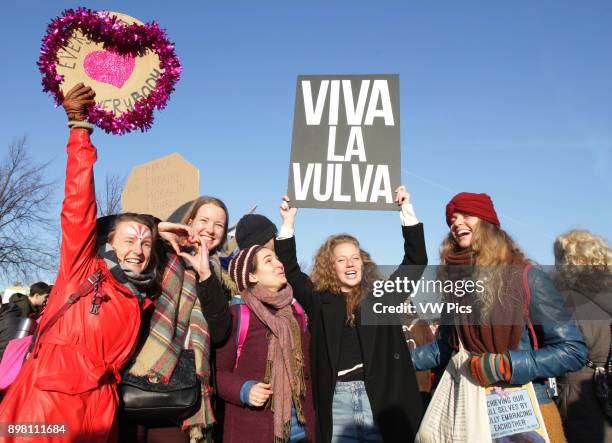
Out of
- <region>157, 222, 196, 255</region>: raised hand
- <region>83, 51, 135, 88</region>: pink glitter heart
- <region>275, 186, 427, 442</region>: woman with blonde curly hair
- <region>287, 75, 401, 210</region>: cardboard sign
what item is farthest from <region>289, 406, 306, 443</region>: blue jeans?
<region>83, 51, 135, 88</region>: pink glitter heart

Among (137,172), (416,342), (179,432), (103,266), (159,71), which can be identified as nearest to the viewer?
(103,266)

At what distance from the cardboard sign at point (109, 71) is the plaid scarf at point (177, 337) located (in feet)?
3.85

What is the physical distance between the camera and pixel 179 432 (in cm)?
346

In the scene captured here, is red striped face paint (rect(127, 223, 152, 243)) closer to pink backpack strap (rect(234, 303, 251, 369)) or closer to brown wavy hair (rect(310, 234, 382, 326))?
pink backpack strap (rect(234, 303, 251, 369))

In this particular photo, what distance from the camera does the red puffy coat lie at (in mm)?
2768

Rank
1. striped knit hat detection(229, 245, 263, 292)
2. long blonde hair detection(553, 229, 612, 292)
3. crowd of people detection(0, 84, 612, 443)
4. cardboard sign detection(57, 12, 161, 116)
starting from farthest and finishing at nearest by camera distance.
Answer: long blonde hair detection(553, 229, 612, 292)
striped knit hat detection(229, 245, 263, 292)
cardboard sign detection(57, 12, 161, 116)
crowd of people detection(0, 84, 612, 443)

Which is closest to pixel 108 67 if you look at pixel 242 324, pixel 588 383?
pixel 242 324

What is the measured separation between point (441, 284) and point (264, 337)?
1.20m

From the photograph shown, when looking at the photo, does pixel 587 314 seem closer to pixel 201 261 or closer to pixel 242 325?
pixel 242 325

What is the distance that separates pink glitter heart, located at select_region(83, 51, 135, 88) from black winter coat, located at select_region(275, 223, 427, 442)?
5.21 ft

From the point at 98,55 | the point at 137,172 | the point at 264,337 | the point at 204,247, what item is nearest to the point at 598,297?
the point at 264,337

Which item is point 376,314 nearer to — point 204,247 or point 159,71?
point 204,247

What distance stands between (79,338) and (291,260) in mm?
1496

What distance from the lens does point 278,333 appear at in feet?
12.6
